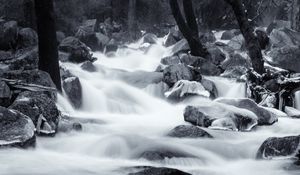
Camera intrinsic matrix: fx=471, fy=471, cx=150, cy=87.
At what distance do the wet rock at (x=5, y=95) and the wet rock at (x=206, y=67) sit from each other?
827 cm

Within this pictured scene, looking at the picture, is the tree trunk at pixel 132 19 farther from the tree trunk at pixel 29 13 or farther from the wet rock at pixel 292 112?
the wet rock at pixel 292 112

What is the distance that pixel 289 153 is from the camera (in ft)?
23.6

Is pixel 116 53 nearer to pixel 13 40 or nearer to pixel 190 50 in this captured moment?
pixel 190 50

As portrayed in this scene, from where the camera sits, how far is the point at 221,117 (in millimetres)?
9898

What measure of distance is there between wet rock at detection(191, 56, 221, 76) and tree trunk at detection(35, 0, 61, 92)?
6336 millimetres

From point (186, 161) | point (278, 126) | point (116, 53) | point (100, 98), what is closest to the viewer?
point (186, 161)

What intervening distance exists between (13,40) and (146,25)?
12579mm

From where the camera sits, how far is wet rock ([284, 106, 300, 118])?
11.7 meters

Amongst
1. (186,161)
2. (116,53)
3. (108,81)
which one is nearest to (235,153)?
(186,161)

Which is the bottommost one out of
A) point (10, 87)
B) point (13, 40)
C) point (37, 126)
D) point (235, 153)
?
point (235, 153)

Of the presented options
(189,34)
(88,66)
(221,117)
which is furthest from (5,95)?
(189,34)

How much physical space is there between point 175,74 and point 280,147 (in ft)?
22.6

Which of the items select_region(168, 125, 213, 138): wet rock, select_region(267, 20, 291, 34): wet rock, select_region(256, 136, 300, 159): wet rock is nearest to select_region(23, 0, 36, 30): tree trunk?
select_region(267, 20, 291, 34): wet rock

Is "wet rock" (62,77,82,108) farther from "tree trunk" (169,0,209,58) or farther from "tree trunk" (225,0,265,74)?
"tree trunk" (169,0,209,58)
